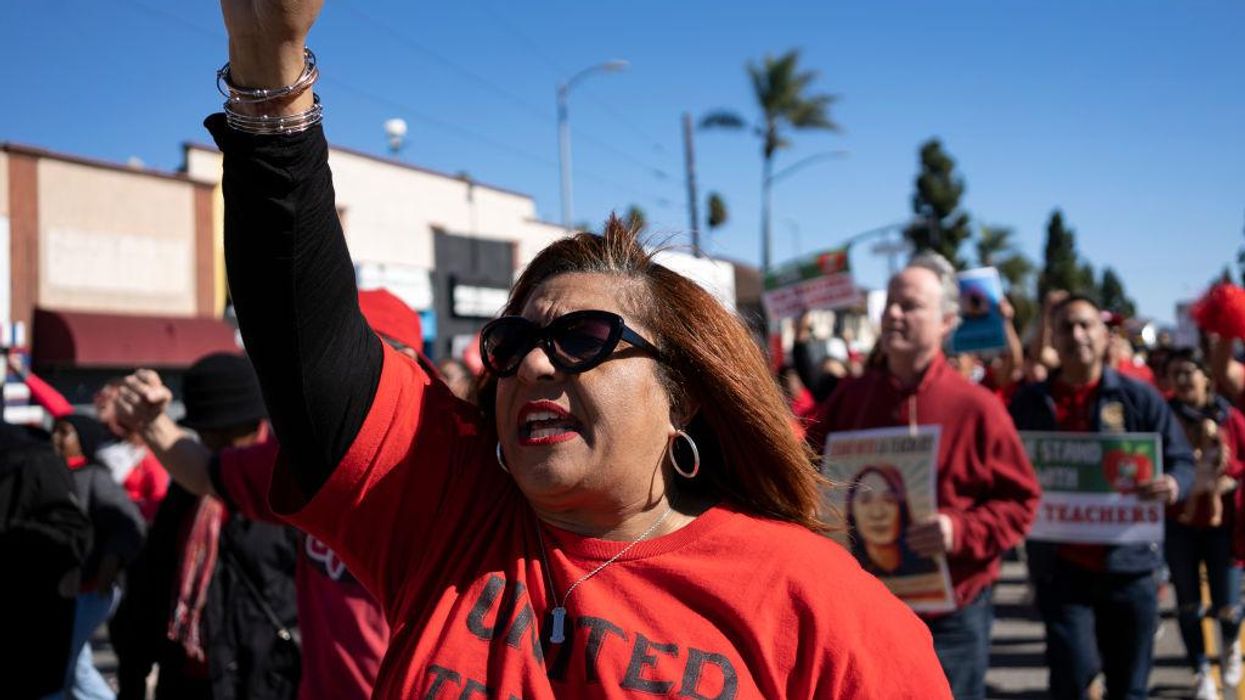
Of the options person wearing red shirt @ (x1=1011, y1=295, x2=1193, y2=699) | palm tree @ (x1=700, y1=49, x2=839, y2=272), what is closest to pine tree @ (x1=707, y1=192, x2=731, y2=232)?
palm tree @ (x1=700, y1=49, x2=839, y2=272)

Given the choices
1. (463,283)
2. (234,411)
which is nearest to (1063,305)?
(234,411)

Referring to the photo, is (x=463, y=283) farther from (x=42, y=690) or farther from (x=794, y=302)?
(x=42, y=690)

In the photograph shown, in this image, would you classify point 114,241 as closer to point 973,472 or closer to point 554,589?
point 973,472

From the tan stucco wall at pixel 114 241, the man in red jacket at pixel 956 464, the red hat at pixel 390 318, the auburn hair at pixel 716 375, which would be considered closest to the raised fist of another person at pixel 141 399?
the red hat at pixel 390 318

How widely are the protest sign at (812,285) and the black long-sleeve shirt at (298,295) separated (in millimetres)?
9239

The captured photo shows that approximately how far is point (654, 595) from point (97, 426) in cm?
563

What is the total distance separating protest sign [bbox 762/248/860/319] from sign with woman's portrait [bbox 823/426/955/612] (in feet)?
22.1

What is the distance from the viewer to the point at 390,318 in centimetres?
336

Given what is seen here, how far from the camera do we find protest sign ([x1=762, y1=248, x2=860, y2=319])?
10.9m

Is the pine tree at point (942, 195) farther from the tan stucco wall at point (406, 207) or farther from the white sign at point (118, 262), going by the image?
the white sign at point (118, 262)

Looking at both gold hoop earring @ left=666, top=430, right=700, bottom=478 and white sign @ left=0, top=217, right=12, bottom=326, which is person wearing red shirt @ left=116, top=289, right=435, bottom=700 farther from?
white sign @ left=0, top=217, right=12, bottom=326

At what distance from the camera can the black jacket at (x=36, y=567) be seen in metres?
4.24

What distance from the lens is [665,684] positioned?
1.77 meters

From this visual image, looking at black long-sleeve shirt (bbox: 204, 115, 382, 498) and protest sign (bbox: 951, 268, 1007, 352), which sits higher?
protest sign (bbox: 951, 268, 1007, 352)
